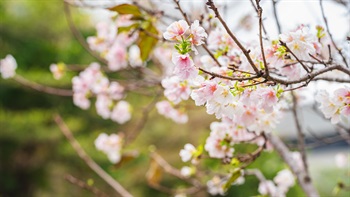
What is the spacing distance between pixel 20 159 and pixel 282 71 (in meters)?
5.79

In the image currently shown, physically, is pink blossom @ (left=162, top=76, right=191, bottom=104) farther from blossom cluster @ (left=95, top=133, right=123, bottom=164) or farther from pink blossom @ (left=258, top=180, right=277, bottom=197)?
blossom cluster @ (left=95, top=133, right=123, bottom=164)

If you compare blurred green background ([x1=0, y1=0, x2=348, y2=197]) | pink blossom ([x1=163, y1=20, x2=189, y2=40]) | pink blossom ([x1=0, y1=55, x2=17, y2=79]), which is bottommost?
blurred green background ([x1=0, y1=0, x2=348, y2=197])

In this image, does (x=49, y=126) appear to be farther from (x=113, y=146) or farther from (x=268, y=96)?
(x=268, y=96)

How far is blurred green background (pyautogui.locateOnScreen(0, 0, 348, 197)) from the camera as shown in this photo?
5344mm

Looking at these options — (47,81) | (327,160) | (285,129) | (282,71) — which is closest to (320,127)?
(327,160)

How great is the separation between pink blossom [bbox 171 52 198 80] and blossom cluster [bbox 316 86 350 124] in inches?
10.2

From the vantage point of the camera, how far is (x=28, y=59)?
6027 millimetres

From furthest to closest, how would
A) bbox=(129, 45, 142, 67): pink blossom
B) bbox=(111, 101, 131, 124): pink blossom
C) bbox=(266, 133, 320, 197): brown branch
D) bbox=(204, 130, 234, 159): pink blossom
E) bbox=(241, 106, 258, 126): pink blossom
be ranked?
1. bbox=(111, 101, 131, 124): pink blossom
2. bbox=(129, 45, 142, 67): pink blossom
3. bbox=(266, 133, 320, 197): brown branch
4. bbox=(204, 130, 234, 159): pink blossom
5. bbox=(241, 106, 258, 126): pink blossom

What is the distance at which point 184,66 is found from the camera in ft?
1.93

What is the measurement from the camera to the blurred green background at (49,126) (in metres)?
5.34

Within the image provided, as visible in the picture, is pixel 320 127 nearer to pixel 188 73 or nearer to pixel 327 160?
pixel 327 160

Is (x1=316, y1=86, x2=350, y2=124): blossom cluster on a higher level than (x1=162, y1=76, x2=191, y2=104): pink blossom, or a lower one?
higher

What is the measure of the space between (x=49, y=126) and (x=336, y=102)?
Result: 203 inches

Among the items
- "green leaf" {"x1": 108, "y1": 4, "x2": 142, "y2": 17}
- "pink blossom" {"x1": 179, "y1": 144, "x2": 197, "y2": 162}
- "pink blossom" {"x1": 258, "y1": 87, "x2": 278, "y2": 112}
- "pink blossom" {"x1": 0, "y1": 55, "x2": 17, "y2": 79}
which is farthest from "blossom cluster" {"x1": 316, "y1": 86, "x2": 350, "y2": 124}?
"pink blossom" {"x1": 0, "y1": 55, "x2": 17, "y2": 79}
